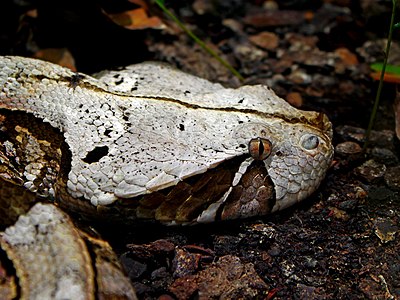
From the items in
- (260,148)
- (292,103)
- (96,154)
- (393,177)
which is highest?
(96,154)

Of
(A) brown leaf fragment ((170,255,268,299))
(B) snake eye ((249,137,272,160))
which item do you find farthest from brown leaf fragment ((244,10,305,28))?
(A) brown leaf fragment ((170,255,268,299))

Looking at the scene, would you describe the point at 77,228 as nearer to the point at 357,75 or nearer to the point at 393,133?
the point at 393,133

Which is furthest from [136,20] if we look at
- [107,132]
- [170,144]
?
[170,144]

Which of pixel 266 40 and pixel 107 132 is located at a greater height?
pixel 107 132

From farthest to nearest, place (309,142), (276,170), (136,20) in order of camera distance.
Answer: (136,20), (309,142), (276,170)

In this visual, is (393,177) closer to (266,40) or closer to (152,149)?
(152,149)

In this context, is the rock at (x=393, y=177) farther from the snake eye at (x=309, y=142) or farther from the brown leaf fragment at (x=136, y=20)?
the brown leaf fragment at (x=136, y=20)
